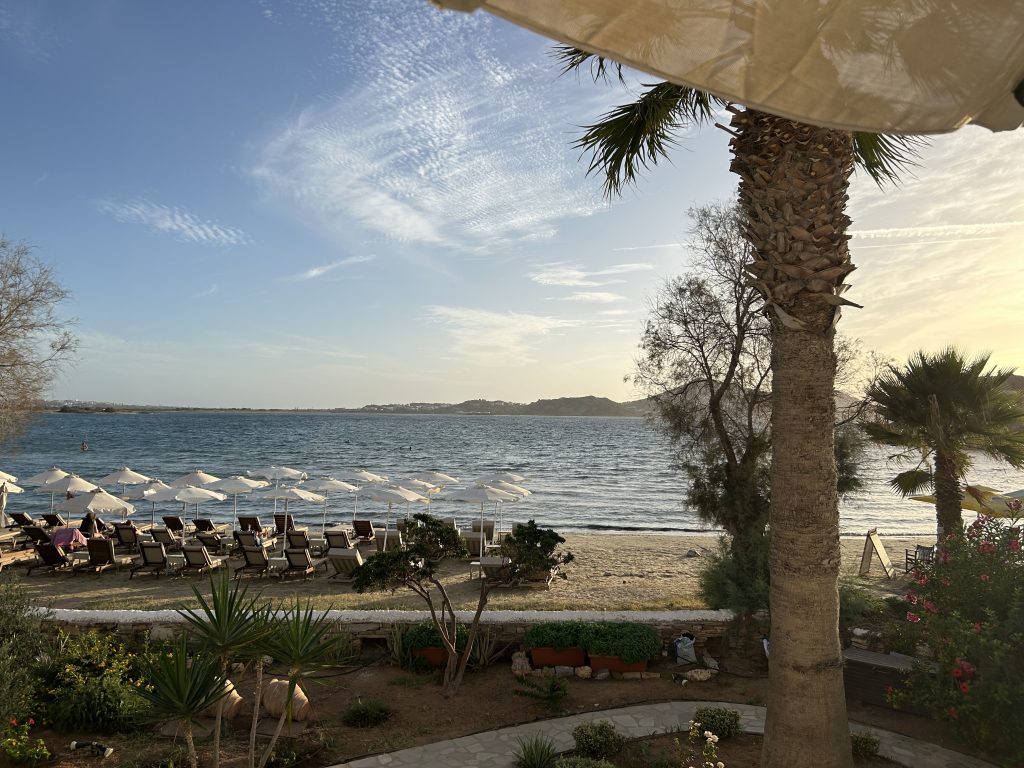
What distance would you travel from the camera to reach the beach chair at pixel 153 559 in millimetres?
14492

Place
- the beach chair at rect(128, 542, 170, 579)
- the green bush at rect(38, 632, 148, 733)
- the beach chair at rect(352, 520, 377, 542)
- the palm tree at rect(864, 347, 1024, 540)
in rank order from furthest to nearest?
the beach chair at rect(352, 520, 377, 542) < the beach chair at rect(128, 542, 170, 579) < the palm tree at rect(864, 347, 1024, 540) < the green bush at rect(38, 632, 148, 733)

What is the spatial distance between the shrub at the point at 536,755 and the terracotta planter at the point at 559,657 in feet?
6.72

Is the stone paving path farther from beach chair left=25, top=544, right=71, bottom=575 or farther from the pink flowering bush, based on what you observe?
beach chair left=25, top=544, right=71, bottom=575

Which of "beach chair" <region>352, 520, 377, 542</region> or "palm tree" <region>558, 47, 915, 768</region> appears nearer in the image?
"palm tree" <region>558, 47, 915, 768</region>

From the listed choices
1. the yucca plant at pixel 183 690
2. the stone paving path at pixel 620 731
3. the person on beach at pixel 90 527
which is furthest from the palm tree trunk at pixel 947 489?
the person on beach at pixel 90 527

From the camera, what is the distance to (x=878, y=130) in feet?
5.16

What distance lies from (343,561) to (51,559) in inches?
256

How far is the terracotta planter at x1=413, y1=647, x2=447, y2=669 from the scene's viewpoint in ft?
26.7

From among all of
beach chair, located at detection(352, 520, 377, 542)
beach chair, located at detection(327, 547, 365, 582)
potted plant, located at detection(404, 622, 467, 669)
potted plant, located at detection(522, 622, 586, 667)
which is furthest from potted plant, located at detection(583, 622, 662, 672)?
beach chair, located at detection(352, 520, 377, 542)

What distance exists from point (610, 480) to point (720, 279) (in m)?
36.0

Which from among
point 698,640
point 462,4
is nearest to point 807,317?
point 462,4

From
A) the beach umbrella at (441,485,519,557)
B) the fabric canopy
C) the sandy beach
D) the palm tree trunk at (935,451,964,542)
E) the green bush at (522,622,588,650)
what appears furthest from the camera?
the beach umbrella at (441,485,519,557)

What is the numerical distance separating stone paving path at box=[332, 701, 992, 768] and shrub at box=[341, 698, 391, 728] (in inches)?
30.5

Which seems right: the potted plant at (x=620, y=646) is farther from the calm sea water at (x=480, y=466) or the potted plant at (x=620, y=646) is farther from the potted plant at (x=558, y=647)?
the calm sea water at (x=480, y=466)
